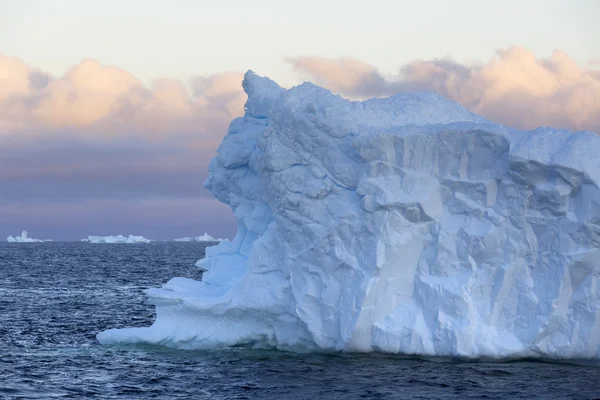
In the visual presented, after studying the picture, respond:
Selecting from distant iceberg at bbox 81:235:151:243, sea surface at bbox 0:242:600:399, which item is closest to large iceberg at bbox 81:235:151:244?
distant iceberg at bbox 81:235:151:243

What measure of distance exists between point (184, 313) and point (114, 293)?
2332 cm

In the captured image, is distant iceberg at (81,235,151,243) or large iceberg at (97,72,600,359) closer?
large iceberg at (97,72,600,359)

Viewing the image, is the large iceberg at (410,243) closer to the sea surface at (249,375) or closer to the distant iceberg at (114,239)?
the sea surface at (249,375)

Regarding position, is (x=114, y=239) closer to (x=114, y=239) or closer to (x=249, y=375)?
(x=114, y=239)

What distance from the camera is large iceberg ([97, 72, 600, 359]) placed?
2330cm

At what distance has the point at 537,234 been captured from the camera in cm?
2386

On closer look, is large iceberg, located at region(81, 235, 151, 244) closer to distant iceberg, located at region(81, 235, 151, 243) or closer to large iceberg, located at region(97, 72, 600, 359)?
distant iceberg, located at region(81, 235, 151, 243)

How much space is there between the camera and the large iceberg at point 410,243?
917 inches

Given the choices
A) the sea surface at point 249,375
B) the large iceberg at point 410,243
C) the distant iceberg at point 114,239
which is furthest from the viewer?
the distant iceberg at point 114,239

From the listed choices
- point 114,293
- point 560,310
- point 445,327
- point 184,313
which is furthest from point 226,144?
point 114,293

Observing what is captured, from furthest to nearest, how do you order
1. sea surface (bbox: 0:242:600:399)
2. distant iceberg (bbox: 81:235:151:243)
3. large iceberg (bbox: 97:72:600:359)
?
1. distant iceberg (bbox: 81:235:151:243)
2. large iceberg (bbox: 97:72:600:359)
3. sea surface (bbox: 0:242:600:399)

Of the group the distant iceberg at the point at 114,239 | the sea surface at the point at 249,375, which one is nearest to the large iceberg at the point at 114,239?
the distant iceberg at the point at 114,239

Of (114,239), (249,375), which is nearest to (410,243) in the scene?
(249,375)

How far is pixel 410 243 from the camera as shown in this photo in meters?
24.4
